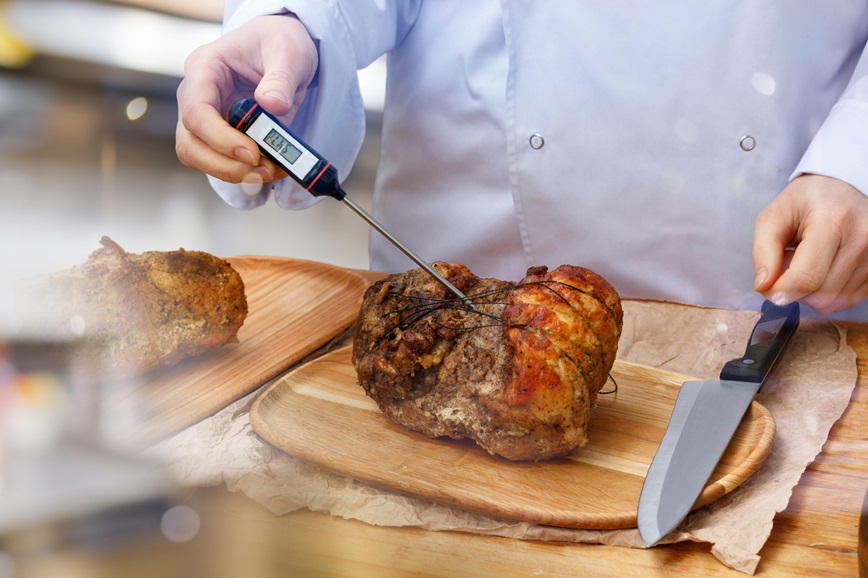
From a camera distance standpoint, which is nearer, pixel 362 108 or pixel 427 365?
pixel 427 365

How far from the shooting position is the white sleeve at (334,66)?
857mm

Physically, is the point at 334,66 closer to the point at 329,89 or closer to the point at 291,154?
the point at 329,89

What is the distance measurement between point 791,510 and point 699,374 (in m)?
0.27

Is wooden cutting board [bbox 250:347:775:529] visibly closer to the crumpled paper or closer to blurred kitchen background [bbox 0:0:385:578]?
the crumpled paper

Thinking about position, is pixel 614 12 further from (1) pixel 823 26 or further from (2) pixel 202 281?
(2) pixel 202 281

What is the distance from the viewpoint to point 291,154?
2.08 ft

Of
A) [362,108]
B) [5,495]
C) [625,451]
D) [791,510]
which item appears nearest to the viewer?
[5,495]

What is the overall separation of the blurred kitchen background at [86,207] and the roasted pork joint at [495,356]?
0.24m

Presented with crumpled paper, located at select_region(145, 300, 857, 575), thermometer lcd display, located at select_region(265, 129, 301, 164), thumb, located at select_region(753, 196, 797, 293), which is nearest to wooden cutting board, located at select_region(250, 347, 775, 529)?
crumpled paper, located at select_region(145, 300, 857, 575)

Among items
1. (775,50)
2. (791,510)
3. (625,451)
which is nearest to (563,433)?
(625,451)

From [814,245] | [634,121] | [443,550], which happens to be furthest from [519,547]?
[634,121]

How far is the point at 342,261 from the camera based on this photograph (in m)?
0.56

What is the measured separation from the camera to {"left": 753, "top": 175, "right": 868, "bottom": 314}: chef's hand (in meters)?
0.72

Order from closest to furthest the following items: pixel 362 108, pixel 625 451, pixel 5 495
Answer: pixel 5 495 < pixel 625 451 < pixel 362 108
